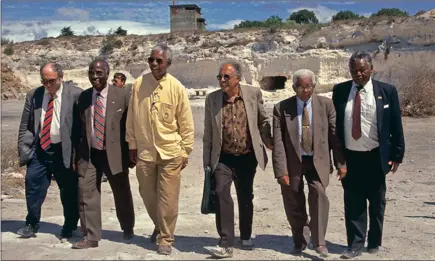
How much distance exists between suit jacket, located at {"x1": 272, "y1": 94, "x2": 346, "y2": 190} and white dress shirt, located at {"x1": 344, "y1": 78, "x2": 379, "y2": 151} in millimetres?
131

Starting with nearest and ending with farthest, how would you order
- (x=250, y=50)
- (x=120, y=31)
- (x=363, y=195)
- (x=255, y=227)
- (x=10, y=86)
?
1. (x=363, y=195)
2. (x=255, y=227)
3. (x=250, y=50)
4. (x=10, y=86)
5. (x=120, y=31)

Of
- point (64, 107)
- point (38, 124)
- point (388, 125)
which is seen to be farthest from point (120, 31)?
point (388, 125)

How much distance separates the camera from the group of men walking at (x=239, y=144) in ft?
17.9

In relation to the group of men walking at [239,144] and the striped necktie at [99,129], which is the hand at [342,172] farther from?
the striped necktie at [99,129]

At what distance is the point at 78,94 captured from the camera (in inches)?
239

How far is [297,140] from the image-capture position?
5453 mm

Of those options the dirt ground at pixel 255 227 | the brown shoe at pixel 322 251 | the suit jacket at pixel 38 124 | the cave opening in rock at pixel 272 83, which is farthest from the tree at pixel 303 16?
the brown shoe at pixel 322 251

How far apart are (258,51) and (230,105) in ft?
89.5

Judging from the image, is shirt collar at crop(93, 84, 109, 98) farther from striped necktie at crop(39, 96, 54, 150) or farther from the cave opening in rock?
the cave opening in rock

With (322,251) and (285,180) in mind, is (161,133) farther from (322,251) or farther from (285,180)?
(322,251)

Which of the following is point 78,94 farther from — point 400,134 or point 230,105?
point 400,134

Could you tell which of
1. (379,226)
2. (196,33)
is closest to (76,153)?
(379,226)

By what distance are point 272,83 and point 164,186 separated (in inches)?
1086

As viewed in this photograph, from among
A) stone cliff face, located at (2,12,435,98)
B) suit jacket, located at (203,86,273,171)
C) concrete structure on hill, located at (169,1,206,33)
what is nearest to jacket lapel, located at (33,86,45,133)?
suit jacket, located at (203,86,273,171)
